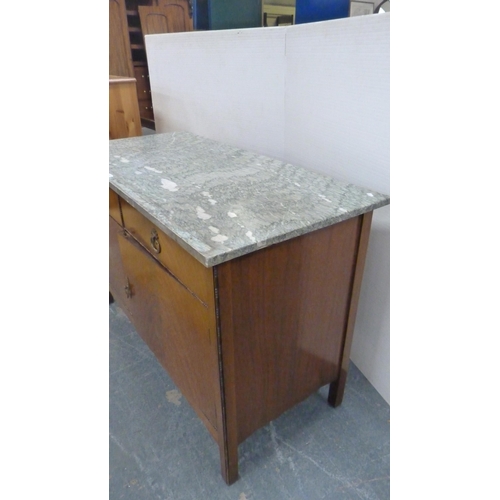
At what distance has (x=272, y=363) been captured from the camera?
89 centimetres

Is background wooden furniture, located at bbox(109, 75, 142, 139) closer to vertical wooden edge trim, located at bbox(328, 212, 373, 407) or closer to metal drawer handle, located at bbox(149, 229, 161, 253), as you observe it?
metal drawer handle, located at bbox(149, 229, 161, 253)

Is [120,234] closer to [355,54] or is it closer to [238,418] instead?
[238,418]

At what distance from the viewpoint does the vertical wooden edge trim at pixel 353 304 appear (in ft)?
2.86

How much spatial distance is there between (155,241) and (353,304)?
0.55 metres

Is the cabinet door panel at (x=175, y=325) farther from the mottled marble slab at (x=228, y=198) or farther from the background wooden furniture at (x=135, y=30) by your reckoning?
the background wooden furniture at (x=135, y=30)

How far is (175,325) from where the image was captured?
36.1 inches

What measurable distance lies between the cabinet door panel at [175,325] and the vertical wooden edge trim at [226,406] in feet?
0.07

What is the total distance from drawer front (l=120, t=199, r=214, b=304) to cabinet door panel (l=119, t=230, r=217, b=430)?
27 mm

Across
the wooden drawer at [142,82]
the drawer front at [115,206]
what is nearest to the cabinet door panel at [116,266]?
the drawer front at [115,206]

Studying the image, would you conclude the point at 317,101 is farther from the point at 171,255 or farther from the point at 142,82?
the point at 142,82

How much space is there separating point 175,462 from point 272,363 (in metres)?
0.48
